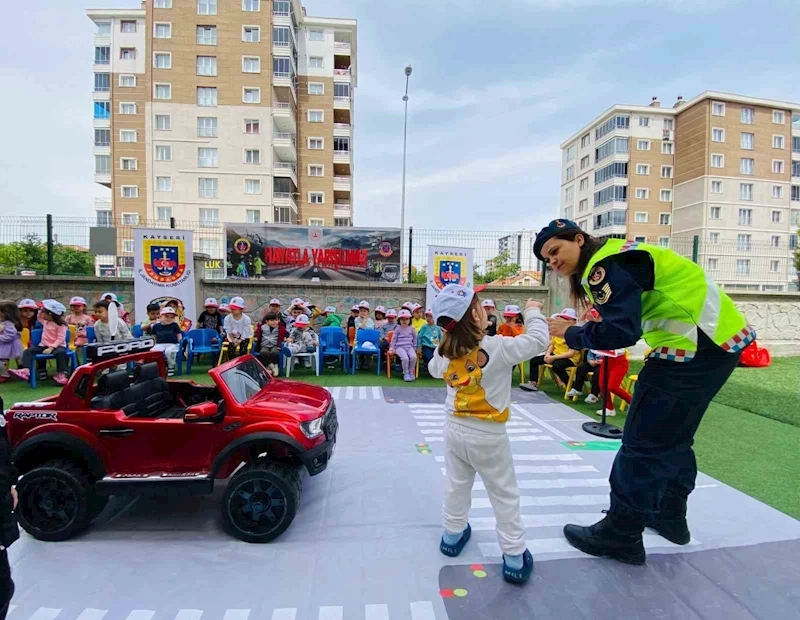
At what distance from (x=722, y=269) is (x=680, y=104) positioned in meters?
43.1

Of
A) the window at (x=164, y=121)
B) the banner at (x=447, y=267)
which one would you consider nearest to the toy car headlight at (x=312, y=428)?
the banner at (x=447, y=267)

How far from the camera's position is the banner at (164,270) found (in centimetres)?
993

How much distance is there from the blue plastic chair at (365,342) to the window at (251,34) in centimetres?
3443

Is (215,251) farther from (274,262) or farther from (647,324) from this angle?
(647,324)

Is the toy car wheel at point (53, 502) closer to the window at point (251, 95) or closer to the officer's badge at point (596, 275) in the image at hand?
the officer's badge at point (596, 275)

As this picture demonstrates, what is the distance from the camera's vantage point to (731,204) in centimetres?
4062

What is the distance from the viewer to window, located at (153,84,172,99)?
114 ft

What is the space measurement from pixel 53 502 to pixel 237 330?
20.7 ft

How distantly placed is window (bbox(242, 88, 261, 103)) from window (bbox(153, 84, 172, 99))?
5.56 metres

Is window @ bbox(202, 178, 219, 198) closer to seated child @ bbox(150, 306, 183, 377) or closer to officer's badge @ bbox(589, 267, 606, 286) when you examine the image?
seated child @ bbox(150, 306, 183, 377)

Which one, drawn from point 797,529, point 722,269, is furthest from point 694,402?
point 722,269

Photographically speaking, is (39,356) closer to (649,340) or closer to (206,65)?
(649,340)

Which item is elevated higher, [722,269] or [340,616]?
[722,269]

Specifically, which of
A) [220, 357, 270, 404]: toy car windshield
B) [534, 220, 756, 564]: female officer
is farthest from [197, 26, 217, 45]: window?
[534, 220, 756, 564]: female officer
